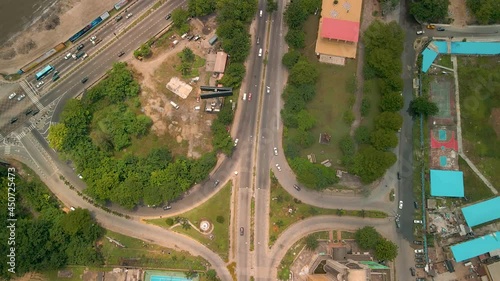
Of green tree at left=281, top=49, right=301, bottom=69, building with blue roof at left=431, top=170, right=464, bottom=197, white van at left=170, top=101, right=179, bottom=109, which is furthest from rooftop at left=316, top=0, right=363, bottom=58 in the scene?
white van at left=170, top=101, right=179, bottom=109

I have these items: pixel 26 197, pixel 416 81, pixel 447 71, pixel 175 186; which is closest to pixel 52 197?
pixel 26 197

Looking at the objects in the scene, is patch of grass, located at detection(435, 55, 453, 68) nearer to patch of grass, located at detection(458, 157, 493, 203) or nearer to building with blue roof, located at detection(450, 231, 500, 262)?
patch of grass, located at detection(458, 157, 493, 203)

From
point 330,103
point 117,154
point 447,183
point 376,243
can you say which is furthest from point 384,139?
point 117,154

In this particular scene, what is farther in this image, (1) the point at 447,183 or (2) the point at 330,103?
(2) the point at 330,103

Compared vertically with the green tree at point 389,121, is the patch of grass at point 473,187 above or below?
below

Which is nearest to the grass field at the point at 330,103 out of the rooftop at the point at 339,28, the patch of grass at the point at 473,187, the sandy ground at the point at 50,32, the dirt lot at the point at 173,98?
the rooftop at the point at 339,28

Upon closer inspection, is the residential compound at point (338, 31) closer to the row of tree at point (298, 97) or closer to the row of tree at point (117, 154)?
the row of tree at point (298, 97)

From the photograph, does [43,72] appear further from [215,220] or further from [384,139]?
[384,139]

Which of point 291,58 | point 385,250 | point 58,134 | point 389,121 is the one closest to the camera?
point 385,250
